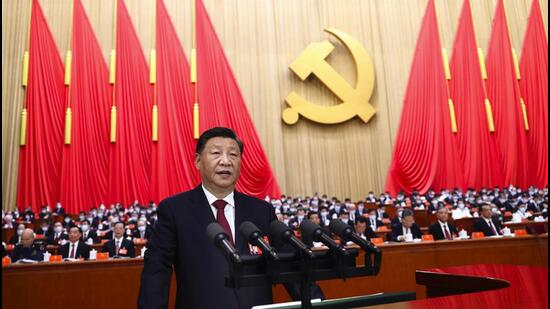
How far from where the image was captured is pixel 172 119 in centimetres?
1030

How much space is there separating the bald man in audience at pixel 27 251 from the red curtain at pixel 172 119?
4.76 metres

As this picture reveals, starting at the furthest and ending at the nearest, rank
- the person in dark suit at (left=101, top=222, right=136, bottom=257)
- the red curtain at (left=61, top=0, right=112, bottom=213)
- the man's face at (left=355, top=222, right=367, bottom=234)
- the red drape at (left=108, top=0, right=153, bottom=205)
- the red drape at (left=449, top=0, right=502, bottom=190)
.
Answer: the red drape at (left=449, top=0, right=502, bottom=190) < the red drape at (left=108, top=0, right=153, bottom=205) < the red curtain at (left=61, top=0, right=112, bottom=213) < the man's face at (left=355, top=222, right=367, bottom=234) < the person in dark suit at (left=101, top=222, right=136, bottom=257)

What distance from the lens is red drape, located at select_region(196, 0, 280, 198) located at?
10.6 metres

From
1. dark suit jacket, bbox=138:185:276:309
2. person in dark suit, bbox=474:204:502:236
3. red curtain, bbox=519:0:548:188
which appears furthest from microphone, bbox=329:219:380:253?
red curtain, bbox=519:0:548:188

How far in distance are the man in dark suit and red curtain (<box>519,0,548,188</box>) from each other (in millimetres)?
12210

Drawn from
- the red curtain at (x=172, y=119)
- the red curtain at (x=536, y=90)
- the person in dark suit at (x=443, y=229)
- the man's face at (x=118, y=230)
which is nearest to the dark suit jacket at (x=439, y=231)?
the person in dark suit at (x=443, y=229)

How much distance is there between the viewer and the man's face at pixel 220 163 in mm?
1379

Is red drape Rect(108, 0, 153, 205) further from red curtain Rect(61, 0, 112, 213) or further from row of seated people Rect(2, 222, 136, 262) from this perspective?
row of seated people Rect(2, 222, 136, 262)

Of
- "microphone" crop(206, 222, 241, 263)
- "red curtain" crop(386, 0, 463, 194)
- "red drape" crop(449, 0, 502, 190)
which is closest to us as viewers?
"microphone" crop(206, 222, 241, 263)

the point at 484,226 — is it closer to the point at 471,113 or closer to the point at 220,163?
the point at 220,163

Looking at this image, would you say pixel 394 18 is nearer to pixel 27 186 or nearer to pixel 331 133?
pixel 331 133

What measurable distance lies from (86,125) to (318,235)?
33.3ft

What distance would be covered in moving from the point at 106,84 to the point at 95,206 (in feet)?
9.48

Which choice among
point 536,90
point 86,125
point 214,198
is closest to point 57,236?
point 86,125
